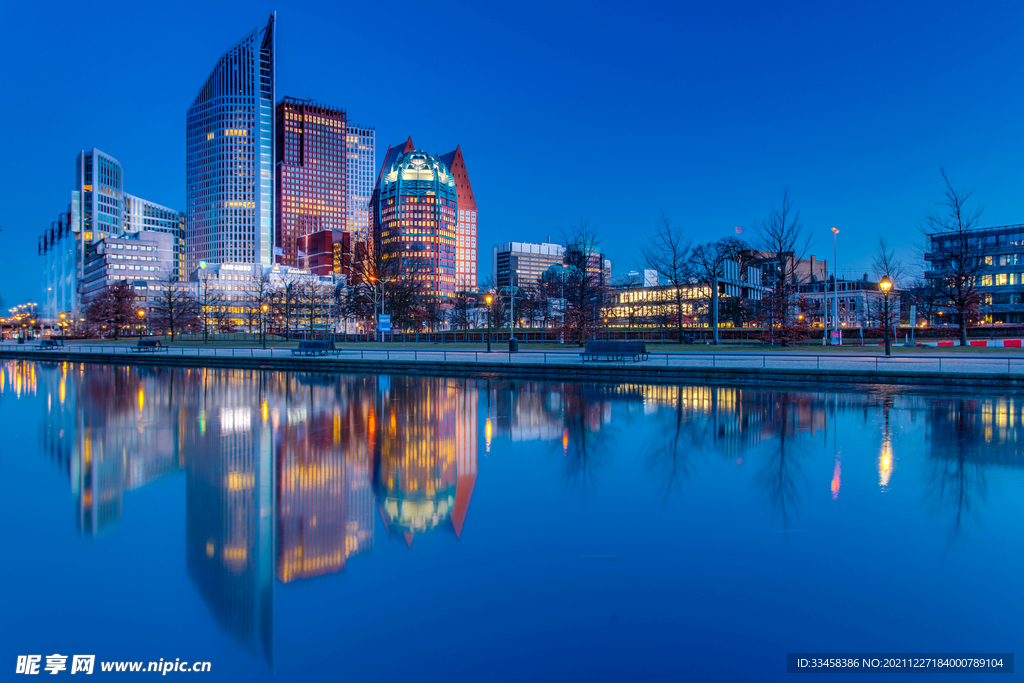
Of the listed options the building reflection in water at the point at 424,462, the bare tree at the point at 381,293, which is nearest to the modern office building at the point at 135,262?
the bare tree at the point at 381,293

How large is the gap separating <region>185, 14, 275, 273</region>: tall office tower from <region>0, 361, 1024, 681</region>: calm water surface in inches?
7891

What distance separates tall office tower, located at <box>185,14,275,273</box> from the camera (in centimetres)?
19075

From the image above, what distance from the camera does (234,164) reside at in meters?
190

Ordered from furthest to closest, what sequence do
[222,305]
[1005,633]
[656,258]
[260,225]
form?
[260,225], [222,305], [656,258], [1005,633]

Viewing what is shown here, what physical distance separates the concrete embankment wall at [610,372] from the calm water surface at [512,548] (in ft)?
25.2

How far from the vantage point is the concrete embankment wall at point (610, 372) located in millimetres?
19000

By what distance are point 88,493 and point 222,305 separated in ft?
473

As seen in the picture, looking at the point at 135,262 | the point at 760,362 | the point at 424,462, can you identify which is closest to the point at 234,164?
the point at 135,262

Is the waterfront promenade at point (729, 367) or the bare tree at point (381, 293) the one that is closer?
the waterfront promenade at point (729, 367)

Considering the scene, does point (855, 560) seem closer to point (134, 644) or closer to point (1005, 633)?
point (1005, 633)

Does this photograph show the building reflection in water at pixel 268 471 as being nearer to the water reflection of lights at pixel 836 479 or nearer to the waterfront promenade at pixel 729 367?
the water reflection of lights at pixel 836 479

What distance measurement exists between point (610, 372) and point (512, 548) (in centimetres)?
1859

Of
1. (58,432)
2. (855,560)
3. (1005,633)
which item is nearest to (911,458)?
(855,560)

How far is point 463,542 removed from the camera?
5988mm
